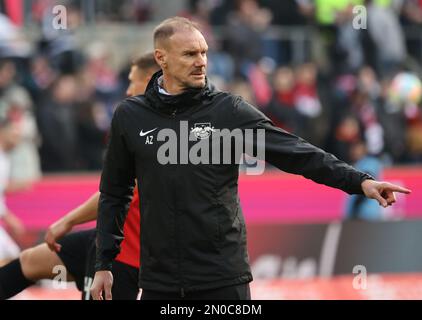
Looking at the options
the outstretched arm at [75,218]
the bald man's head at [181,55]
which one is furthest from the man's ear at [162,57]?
the outstretched arm at [75,218]

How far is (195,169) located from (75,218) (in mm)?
1648

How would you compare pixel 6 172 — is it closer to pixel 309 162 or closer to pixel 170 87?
pixel 170 87

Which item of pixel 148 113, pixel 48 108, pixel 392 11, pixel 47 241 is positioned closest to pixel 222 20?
pixel 392 11

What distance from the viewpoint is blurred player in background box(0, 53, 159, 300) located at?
23.6ft

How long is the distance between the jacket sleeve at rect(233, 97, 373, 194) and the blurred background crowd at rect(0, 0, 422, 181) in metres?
8.67

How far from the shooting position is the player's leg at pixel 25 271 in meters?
7.52

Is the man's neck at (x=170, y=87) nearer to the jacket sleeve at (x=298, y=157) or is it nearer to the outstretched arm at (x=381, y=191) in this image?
the jacket sleeve at (x=298, y=157)

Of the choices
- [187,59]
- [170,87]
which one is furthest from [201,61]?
[170,87]

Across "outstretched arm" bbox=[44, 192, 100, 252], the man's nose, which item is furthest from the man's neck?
"outstretched arm" bbox=[44, 192, 100, 252]

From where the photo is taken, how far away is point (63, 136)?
15.0 m

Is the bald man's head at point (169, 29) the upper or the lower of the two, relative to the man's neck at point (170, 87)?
upper

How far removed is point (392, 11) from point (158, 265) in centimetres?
1331

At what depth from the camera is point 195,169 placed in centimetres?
580

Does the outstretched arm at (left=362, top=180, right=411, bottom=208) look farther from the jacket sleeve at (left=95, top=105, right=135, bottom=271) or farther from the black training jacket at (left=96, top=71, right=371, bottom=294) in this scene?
the jacket sleeve at (left=95, top=105, right=135, bottom=271)
